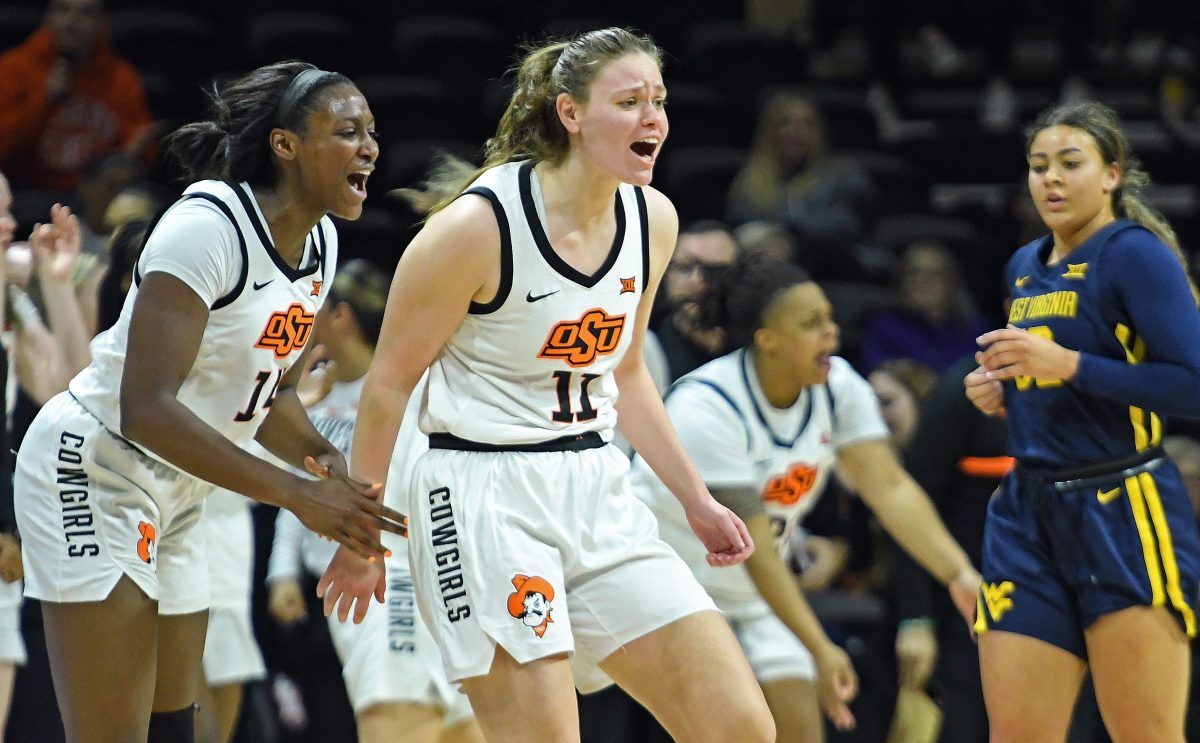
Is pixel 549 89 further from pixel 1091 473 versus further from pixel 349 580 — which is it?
pixel 1091 473

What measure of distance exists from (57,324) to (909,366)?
3.64 m

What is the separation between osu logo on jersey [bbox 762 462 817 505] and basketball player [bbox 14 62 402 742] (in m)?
1.60

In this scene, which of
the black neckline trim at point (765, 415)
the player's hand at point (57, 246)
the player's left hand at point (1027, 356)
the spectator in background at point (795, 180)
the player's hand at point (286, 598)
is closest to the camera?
the player's left hand at point (1027, 356)

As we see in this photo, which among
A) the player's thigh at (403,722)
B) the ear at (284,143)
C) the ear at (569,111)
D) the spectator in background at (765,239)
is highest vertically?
the spectator in background at (765,239)

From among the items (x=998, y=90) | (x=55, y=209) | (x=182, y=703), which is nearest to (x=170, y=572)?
(x=182, y=703)

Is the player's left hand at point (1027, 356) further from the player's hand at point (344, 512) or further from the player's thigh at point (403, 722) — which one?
the player's thigh at point (403, 722)

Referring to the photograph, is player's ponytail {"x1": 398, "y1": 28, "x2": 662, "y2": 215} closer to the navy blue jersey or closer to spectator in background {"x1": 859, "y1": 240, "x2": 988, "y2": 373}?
the navy blue jersey

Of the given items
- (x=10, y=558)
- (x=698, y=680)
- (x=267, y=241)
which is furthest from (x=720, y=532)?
(x=10, y=558)

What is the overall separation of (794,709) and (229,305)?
2139 millimetres

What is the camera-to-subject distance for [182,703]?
13.3ft

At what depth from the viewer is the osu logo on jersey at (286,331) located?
3.79m

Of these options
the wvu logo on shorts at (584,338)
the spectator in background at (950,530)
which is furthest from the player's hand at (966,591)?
the wvu logo on shorts at (584,338)

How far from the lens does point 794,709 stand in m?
4.95

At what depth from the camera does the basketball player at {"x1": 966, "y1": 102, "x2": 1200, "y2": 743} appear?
13.3 feet
